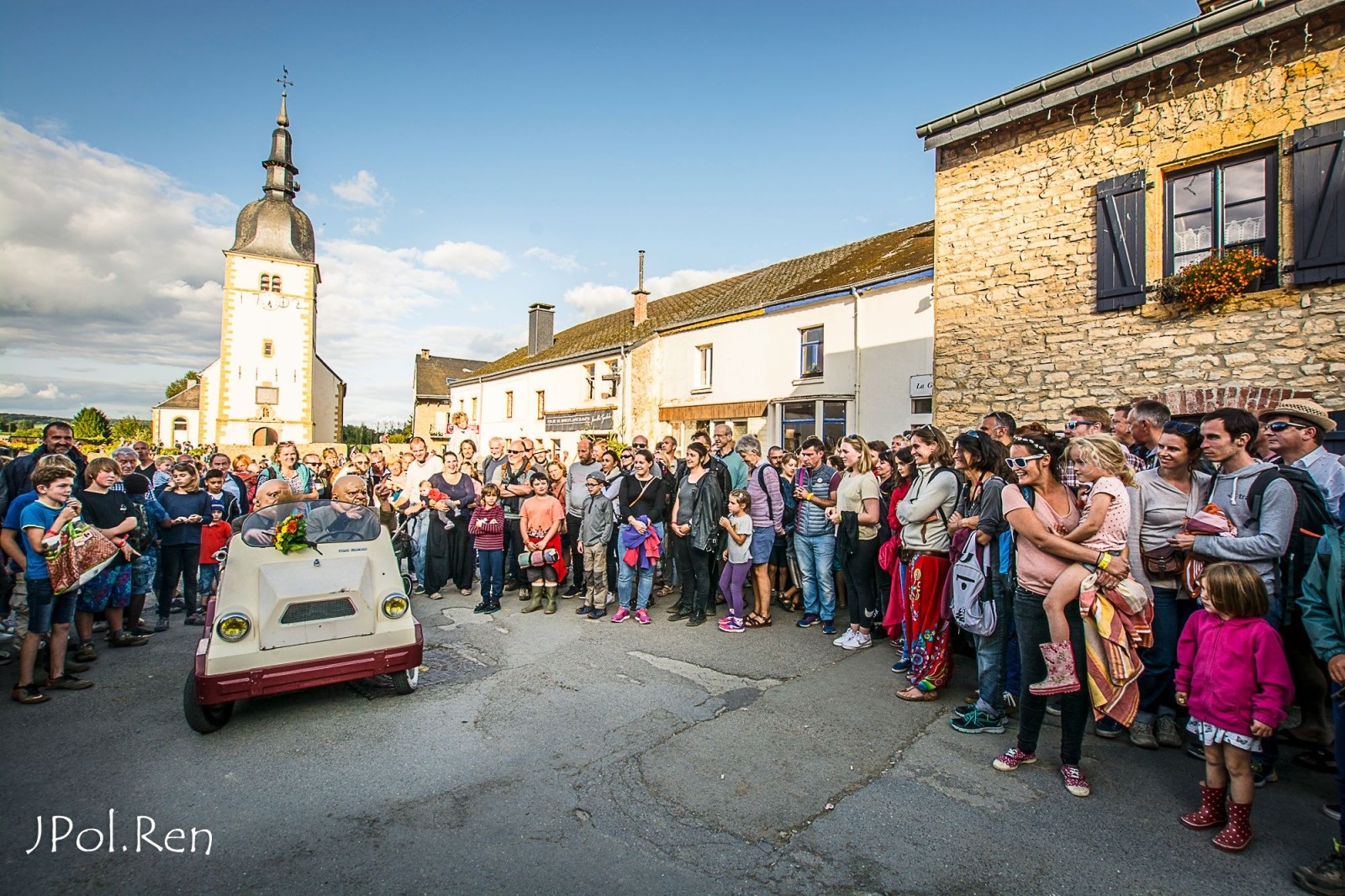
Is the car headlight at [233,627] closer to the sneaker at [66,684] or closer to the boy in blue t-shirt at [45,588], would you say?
the boy in blue t-shirt at [45,588]

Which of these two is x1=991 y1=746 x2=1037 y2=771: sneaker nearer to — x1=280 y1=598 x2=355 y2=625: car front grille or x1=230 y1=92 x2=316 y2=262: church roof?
x1=280 y1=598 x2=355 y2=625: car front grille

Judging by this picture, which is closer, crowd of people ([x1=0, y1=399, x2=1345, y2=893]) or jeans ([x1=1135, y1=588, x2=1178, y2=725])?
crowd of people ([x1=0, y1=399, x2=1345, y2=893])

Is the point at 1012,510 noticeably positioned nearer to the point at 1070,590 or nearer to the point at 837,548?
the point at 1070,590

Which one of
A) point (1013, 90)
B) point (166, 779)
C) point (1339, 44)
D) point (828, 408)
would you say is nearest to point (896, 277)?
point (828, 408)

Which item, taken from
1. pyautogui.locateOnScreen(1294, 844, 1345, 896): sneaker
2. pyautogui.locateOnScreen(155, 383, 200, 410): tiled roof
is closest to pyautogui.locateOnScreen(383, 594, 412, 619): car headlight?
pyautogui.locateOnScreen(1294, 844, 1345, 896): sneaker

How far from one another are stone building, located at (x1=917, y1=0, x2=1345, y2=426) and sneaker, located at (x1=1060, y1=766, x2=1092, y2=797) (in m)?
5.90

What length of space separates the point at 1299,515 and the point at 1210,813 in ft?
5.88

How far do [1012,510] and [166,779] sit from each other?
16.3ft

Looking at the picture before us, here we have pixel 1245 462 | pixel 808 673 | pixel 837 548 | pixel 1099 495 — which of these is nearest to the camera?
pixel 1099 495

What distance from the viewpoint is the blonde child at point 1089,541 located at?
347 cm

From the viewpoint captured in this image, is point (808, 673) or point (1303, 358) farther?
point (1303, 358)

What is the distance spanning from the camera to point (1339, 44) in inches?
268

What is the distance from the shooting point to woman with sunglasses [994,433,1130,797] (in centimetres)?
351

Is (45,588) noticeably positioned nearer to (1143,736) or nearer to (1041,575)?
(1041,575)
